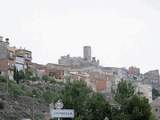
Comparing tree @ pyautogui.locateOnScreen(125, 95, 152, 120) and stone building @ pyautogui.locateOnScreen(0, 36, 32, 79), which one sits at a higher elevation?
stone building @ pyautogui.locateOnScreen(0, 36, 32, 79)

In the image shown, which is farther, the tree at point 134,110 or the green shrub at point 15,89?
the green shrub at point 15,89

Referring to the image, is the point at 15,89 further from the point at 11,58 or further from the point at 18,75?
the point at 11,58

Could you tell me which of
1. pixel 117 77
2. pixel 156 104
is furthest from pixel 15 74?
pixel 117 77

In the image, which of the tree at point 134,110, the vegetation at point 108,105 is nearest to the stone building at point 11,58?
the vegetation at point 108,105

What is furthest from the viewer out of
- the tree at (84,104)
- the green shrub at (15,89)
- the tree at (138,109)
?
the green shrub at (15,89)

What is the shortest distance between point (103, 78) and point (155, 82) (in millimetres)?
46427

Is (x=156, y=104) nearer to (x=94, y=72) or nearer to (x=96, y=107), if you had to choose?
(x=94, y=72)

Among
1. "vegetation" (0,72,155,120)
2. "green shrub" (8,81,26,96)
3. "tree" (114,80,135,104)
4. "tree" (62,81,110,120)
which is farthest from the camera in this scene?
"green shrub" (8,81,26,96)

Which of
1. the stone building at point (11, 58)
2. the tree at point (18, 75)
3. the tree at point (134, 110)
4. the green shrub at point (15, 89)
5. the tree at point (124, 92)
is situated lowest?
the tree at point (134, 110)

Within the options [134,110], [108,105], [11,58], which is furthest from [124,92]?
[11,58]

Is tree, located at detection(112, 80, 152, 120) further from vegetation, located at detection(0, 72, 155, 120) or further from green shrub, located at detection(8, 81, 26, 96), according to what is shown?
green shrub, located at detection(8, 81, 26, 96)

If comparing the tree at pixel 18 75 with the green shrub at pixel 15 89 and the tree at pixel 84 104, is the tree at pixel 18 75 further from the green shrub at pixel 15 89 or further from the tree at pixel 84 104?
the tree at pixel 84 104

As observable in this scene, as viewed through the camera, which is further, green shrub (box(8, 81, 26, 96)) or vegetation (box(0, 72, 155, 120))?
green shrub (box(8, 81, 26, 96))

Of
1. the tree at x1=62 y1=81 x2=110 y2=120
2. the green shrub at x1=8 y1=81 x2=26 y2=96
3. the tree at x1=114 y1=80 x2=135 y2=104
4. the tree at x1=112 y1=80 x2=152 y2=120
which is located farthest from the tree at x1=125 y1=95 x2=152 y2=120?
the green shrub at x1=8 y1=81 x2=26 y2=96
